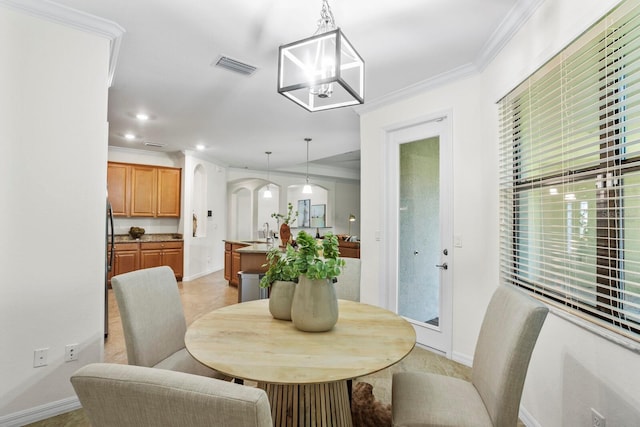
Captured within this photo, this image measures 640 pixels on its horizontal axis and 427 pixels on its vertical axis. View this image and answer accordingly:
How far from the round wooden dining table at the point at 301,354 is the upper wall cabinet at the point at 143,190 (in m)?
5.19

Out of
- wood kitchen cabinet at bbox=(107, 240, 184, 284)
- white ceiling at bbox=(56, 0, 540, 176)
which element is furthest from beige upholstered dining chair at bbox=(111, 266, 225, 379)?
wood kitchen cabinet at bbox=(107, 240, 184, 284)

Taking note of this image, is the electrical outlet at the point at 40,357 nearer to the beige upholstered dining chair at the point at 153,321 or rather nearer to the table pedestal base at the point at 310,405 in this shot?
the beige upholstered dining chair at the point at 153,321

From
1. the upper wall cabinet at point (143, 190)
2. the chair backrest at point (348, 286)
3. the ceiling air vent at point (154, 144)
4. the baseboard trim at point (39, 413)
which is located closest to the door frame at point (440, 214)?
the chair backrest at point (348, 286)

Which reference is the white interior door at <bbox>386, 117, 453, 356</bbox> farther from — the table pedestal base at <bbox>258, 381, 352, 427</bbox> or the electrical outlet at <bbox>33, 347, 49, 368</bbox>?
the electrical outlet at <bbox>33, 347, 49, 368</bbox>

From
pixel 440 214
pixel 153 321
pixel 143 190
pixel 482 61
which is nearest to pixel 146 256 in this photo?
pixel 143 190

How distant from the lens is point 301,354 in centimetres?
125

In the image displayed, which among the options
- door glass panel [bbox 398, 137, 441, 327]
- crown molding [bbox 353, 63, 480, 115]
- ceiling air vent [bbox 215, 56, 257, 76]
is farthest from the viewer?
door glass panel [bbox 398, 137, 441, 327]

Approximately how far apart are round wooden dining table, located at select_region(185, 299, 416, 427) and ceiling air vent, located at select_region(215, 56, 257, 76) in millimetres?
2056

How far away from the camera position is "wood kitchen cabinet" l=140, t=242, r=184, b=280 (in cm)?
584

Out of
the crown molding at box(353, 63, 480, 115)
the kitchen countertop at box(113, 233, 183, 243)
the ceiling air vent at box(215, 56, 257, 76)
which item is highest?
the ceiling air vent at box(215, 56, 257, 76)

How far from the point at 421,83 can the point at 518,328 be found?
99.0 inches

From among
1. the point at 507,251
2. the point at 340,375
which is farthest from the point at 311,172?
the point at 340,375

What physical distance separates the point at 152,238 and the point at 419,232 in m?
5.02

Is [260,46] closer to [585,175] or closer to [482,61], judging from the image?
[482,61]
